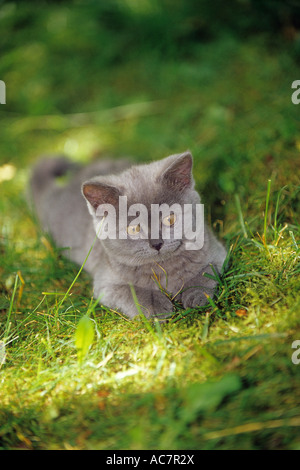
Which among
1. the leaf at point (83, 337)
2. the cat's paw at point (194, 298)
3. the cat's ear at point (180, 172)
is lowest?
the leaf at point (83, 337)

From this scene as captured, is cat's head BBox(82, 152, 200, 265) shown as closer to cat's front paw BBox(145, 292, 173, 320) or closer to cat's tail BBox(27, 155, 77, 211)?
cat's front paw BBox(145, 292, 173, 320)

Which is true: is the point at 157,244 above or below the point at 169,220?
below

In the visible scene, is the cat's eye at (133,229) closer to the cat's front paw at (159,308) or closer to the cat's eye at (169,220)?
the cat's eye at (169,220)

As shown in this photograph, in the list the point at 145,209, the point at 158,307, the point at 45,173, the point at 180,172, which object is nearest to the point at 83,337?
the point at 158,307

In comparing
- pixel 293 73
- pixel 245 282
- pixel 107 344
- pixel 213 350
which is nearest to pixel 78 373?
pixel 107 344

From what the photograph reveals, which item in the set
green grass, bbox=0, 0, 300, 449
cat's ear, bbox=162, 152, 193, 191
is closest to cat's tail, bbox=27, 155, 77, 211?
green grass, bbox=0, 0, 300, 449

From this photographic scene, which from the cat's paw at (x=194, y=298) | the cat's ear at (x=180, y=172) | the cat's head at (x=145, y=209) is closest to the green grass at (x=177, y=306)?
the cat's paw at (x=194, y=298)

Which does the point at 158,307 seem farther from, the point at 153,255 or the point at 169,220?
the point at 169,220

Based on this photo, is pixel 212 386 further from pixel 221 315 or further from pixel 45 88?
pixel 45 88

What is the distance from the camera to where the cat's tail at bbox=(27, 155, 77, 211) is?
2906 millimetres

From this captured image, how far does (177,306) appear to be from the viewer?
66.8 inches

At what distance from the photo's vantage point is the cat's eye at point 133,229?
1649 millimetres

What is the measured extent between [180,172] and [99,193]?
15.7 inches
